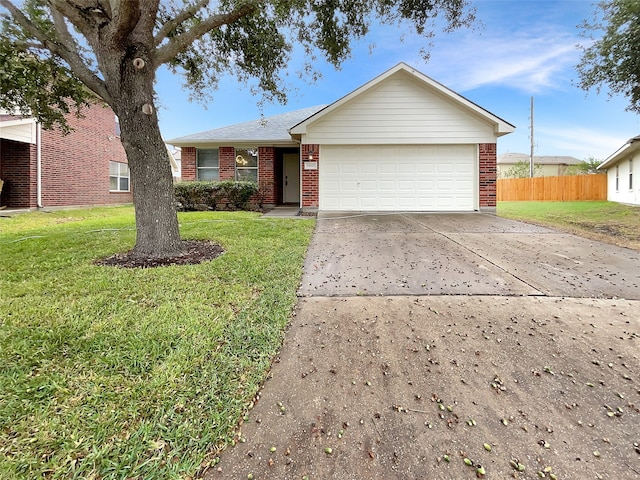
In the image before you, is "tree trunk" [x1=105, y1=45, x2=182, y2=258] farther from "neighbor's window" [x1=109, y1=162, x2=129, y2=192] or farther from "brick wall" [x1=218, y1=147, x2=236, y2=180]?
"neighbor's window" [x1=109, y1=162, x2=129, y2=192]

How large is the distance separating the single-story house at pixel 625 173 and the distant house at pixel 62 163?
25.5 metres

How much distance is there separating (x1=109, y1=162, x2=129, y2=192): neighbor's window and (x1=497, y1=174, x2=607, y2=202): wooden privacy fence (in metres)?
27.7

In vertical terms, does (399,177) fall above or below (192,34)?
below

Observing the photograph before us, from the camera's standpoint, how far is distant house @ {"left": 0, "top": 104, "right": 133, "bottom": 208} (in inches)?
531

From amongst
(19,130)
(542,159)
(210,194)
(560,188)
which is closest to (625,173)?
(560,188)

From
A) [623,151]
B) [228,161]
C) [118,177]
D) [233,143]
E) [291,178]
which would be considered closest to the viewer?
[233,143]

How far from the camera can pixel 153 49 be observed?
5.59 meters

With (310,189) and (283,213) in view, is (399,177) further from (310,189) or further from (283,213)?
(283,213)

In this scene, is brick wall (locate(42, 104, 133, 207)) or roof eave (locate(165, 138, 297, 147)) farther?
brick wall (locate(42, 104, 133, 207))

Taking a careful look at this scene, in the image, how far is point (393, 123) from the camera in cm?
1182

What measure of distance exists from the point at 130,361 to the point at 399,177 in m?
10.9

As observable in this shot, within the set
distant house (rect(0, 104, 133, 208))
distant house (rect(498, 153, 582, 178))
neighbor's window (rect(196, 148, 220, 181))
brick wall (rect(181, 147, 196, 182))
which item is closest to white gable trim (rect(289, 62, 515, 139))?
neighbor's window (rect(196, 148, 220, 181))

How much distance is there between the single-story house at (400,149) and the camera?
11.7 meters

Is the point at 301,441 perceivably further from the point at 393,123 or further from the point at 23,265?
the point at 393,123
